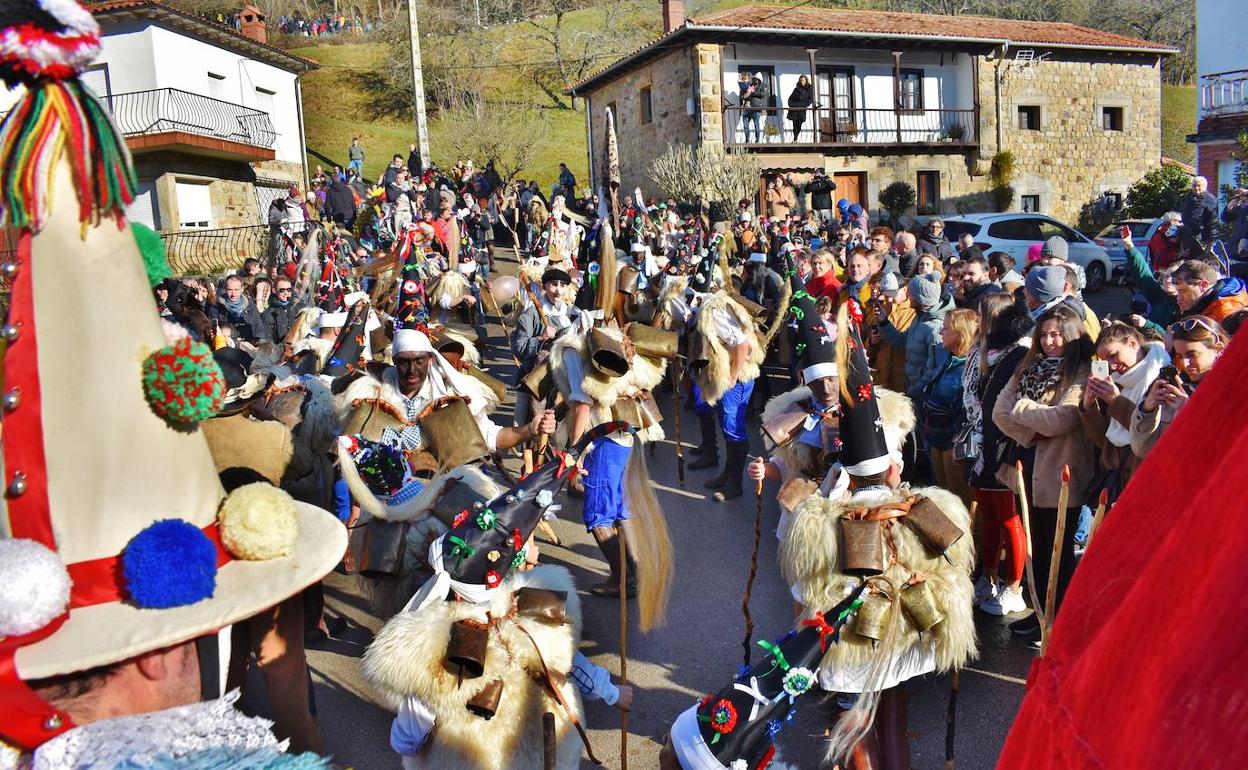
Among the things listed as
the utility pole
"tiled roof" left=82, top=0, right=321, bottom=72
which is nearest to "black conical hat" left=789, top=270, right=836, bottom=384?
"tiled roof" left=82, top=0, right=321, bottom=72

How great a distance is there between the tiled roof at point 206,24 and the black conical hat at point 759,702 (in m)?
24.1

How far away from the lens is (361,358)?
7359mm

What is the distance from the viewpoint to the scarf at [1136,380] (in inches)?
→ 174

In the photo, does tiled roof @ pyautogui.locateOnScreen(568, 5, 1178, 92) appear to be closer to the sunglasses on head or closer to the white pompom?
the sunglasses on head

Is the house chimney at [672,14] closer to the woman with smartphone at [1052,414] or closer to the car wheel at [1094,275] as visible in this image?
the car wheel at [1094,275]

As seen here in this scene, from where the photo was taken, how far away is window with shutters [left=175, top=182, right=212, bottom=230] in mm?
25391

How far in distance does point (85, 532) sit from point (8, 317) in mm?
458

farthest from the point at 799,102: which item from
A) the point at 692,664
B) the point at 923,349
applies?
the point at 692,664

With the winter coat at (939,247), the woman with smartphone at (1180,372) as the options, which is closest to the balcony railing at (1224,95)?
the winter coat at (939,247)

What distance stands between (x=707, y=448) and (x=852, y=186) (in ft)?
71.1

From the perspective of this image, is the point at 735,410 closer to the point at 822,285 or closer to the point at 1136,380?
the point at 822,285

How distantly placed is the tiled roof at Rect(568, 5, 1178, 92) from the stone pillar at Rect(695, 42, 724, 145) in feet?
1.69

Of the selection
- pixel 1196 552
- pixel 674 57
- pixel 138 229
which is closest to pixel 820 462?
pixel 138 229

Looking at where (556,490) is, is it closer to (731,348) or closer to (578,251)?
(731,348)
